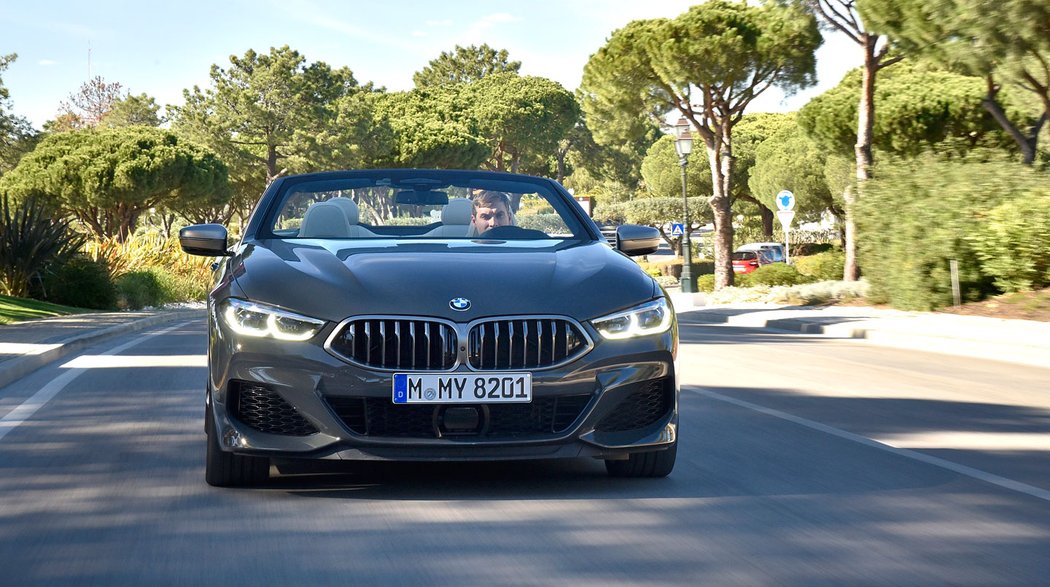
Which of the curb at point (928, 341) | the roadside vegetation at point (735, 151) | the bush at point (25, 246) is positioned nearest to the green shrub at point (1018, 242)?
the roadside vegetation at point (735, 151)

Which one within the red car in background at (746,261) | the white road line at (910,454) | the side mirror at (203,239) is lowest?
the red car in background at (746,261)

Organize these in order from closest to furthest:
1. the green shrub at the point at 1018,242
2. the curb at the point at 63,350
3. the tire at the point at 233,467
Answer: the tire at the point at 233,467
the curb at the point at 63,350
the green shrub at the point at 1018,242

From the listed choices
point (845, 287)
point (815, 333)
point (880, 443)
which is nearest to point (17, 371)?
point (880, 443)

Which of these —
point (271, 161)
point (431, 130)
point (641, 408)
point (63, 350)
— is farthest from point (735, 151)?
point (641, 408)

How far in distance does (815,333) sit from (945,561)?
1631 cm

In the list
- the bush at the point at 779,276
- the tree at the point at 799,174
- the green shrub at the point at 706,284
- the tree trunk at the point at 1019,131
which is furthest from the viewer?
the tree at the point at 799,174

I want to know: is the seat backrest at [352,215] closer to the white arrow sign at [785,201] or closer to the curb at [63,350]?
the curb at [63,350]

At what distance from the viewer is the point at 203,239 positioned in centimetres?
717

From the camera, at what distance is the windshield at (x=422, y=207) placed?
7.34m

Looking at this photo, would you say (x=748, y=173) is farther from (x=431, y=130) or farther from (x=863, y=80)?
(x=863, y=80)

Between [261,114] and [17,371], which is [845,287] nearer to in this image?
[17,371]

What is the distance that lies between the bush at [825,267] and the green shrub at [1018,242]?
1662cm

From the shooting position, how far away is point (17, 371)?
12.6 m

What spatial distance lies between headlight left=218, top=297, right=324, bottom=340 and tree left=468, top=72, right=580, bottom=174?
88013 mm
